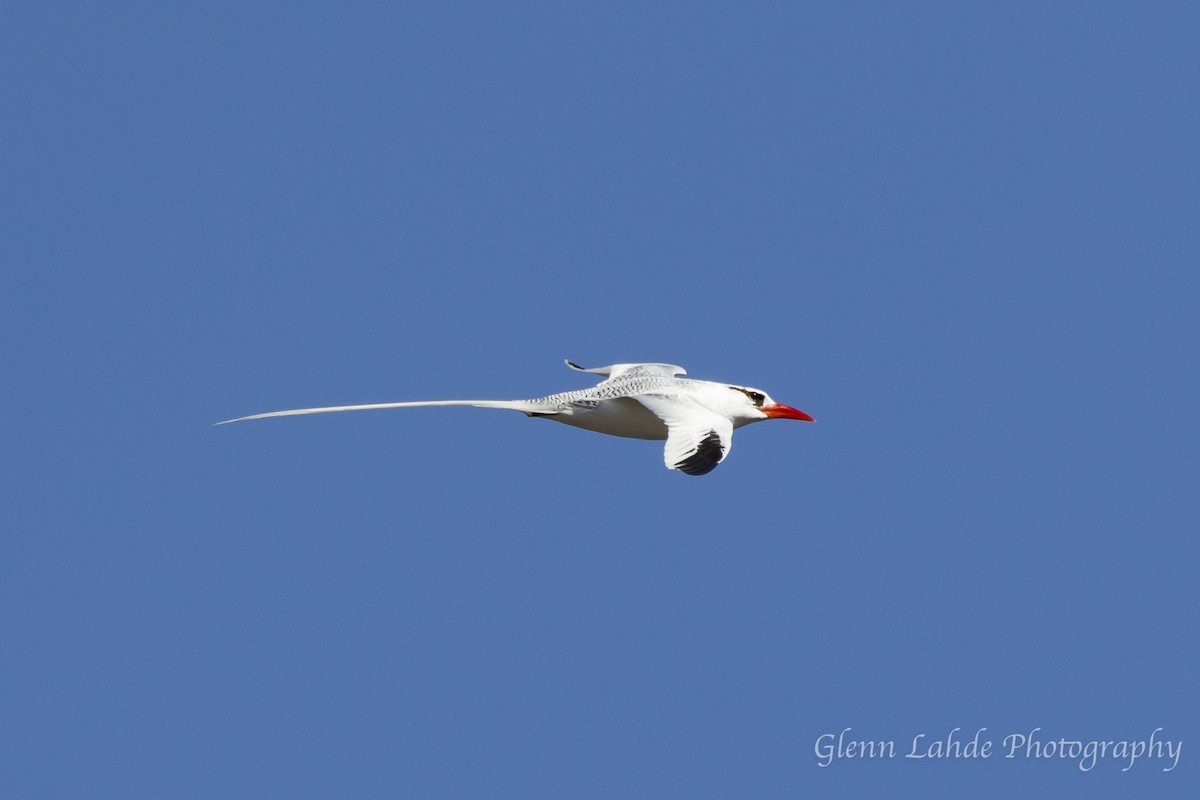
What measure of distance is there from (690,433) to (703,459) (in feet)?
2.78

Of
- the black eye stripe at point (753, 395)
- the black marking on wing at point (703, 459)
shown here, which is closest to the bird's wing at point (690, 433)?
the black marking on wing at point (703, 459)

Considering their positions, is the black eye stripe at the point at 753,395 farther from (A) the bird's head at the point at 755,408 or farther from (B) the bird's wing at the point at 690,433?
(B) the bird's wing at the point at 690,433

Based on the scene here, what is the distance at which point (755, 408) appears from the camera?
19.3m

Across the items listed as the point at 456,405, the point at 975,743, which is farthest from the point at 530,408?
the point at 975,743

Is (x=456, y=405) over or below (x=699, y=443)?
over

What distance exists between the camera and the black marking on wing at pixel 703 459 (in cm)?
1495

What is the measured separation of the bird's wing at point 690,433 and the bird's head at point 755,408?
147 centimetres

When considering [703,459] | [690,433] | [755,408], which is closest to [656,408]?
[690,433]

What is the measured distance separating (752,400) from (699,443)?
4.04 m

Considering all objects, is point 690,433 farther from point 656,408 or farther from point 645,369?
point 645,369

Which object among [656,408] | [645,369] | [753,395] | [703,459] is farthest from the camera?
[645,369]

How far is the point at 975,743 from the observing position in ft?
53.0

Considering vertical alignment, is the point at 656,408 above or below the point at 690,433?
above

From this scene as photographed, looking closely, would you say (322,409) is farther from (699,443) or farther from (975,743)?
(975,743)
